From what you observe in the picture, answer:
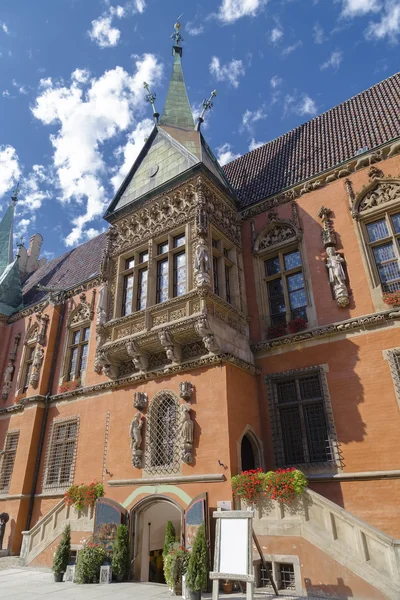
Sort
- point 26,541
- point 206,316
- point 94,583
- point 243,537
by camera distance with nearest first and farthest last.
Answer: point 243,537
point 94,583
point 206,316
point 26,541

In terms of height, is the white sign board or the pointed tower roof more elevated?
the pointed tower roof

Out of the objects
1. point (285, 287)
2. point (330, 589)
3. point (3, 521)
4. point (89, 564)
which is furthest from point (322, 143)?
point (3, 521)

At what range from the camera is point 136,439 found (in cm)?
1241

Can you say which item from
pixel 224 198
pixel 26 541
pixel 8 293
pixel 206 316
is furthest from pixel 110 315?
pixel 8 293

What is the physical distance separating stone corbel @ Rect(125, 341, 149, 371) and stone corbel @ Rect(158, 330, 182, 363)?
118 centimetres

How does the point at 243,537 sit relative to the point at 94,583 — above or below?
above

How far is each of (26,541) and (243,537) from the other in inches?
395

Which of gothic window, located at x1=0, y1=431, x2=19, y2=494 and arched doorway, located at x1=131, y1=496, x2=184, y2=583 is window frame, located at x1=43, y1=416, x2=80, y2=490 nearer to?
gothic window, located at x1=0, y1=431, x2=19, y2=494

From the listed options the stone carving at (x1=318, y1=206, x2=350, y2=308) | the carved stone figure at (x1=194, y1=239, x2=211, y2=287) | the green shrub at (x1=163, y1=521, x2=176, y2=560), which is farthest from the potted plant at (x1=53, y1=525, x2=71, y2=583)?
the stone carving at (x1=318, y1=206, x2=350, y2=308)

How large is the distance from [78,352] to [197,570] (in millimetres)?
12725

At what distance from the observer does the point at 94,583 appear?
34.0 ft

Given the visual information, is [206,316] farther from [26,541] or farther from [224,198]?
[26,541]

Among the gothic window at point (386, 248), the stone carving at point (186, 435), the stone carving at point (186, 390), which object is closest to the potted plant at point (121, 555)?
the stone carving at point (186, 435)

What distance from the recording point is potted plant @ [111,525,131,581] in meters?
10.6
